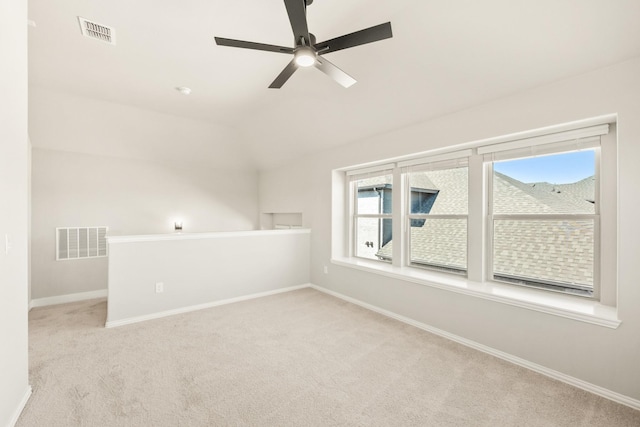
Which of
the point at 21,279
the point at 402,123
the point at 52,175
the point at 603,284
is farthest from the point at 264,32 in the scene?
the point at 52,175

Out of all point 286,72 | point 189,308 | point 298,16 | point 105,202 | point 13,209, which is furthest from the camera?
point 105,202

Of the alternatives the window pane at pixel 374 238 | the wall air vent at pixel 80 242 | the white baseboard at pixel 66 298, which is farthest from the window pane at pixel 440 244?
the white baseboard at pixel 66 298

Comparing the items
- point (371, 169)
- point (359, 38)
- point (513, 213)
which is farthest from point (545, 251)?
point (359, 38)

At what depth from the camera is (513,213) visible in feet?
9.22

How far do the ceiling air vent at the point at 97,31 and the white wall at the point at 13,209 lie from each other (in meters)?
0.51

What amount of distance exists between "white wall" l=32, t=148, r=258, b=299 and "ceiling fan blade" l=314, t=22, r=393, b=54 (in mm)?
4436

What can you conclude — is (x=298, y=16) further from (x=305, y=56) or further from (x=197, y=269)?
(x=197, y=269)

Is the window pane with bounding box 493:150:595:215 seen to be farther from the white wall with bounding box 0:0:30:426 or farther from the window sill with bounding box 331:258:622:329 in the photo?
the white wall with bounding box 0:0:30:426

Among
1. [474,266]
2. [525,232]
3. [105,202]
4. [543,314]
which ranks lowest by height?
[543,314]

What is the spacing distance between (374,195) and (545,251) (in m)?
2.22

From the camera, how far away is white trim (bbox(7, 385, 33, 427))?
170 centimetres

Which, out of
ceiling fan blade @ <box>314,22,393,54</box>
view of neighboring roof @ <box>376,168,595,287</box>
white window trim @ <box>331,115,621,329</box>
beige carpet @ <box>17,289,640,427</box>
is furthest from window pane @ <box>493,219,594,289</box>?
ceiling fan blade @ <box>314,22,393,54</box>

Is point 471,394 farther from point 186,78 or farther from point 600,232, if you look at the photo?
point 186,78

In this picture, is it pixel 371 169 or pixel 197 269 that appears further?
pixel 371 169
